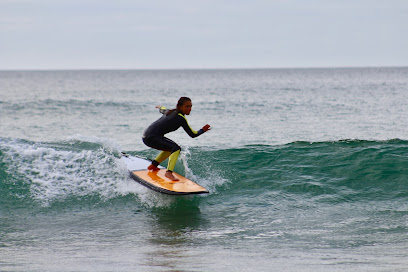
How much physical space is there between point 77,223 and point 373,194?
6300 millimetres

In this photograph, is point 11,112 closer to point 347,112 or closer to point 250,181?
point 347,112

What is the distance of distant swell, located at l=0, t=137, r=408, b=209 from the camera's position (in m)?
10.0

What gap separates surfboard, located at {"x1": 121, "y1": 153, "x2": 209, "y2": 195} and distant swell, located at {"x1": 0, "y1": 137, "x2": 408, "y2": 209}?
0.24 m

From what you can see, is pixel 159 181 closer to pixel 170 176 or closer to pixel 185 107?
pixel 170 176

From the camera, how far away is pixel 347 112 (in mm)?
29750

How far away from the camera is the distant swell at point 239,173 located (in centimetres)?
1002

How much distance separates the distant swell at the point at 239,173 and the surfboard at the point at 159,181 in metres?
0.24

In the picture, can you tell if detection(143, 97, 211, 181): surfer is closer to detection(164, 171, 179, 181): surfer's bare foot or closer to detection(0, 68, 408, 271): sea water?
detection(164, 171, 179, 181): surfer's bare foot

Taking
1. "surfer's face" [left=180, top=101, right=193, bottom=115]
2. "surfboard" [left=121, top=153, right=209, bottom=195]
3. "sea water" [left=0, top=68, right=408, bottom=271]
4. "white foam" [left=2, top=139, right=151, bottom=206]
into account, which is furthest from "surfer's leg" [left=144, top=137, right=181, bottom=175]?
"white foam" [left=2, top=139, right=151, bottom=206]

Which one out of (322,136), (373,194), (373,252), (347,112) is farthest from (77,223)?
(347,112)

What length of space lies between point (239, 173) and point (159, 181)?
300cm

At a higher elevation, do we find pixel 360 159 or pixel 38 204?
pixel 360 159

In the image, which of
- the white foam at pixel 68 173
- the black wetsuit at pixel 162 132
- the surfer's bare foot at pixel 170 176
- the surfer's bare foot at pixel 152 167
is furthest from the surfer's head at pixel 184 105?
the white foam at pixel 68 173

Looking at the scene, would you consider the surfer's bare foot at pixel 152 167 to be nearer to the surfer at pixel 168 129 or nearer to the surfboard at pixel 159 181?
the surfboard at pixel 159 181
